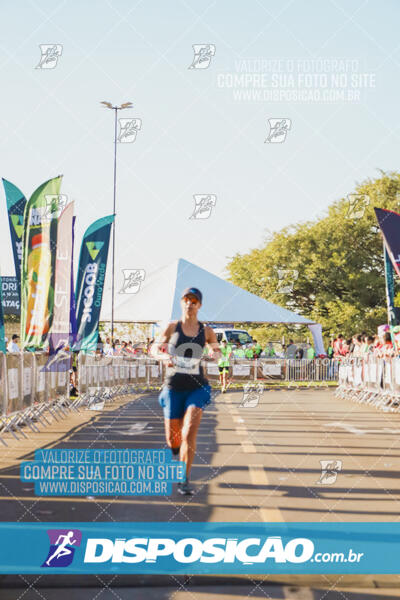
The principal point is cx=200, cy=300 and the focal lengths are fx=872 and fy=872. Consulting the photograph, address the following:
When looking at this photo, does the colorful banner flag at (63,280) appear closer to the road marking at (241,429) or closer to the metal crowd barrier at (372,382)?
the road marking at (241,429)

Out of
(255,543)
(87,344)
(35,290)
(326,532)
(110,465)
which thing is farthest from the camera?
(87,344)

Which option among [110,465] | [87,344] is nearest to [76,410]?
[87,344]

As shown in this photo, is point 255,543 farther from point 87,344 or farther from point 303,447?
point 87,344

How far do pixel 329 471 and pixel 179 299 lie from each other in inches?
1252

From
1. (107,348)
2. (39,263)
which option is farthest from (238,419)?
(107,348)

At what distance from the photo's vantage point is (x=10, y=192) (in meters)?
20.7

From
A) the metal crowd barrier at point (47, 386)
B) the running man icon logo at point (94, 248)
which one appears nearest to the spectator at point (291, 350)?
the metal crowd barrier at point (47, 386)

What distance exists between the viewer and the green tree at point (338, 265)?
60.6m

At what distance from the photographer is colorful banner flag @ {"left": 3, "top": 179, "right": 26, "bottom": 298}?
20656 millimetres

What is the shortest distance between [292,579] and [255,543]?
71 cm

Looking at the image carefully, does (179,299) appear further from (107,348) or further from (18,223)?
(18,223)

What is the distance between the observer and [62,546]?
5781mm

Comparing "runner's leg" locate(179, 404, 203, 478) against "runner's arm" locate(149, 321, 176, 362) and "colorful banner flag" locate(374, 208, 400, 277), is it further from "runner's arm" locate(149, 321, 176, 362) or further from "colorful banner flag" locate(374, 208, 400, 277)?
"colorful banner flag" locate(374, 208, 400, 277)

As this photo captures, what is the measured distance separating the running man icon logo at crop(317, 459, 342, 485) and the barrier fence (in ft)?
5.48
